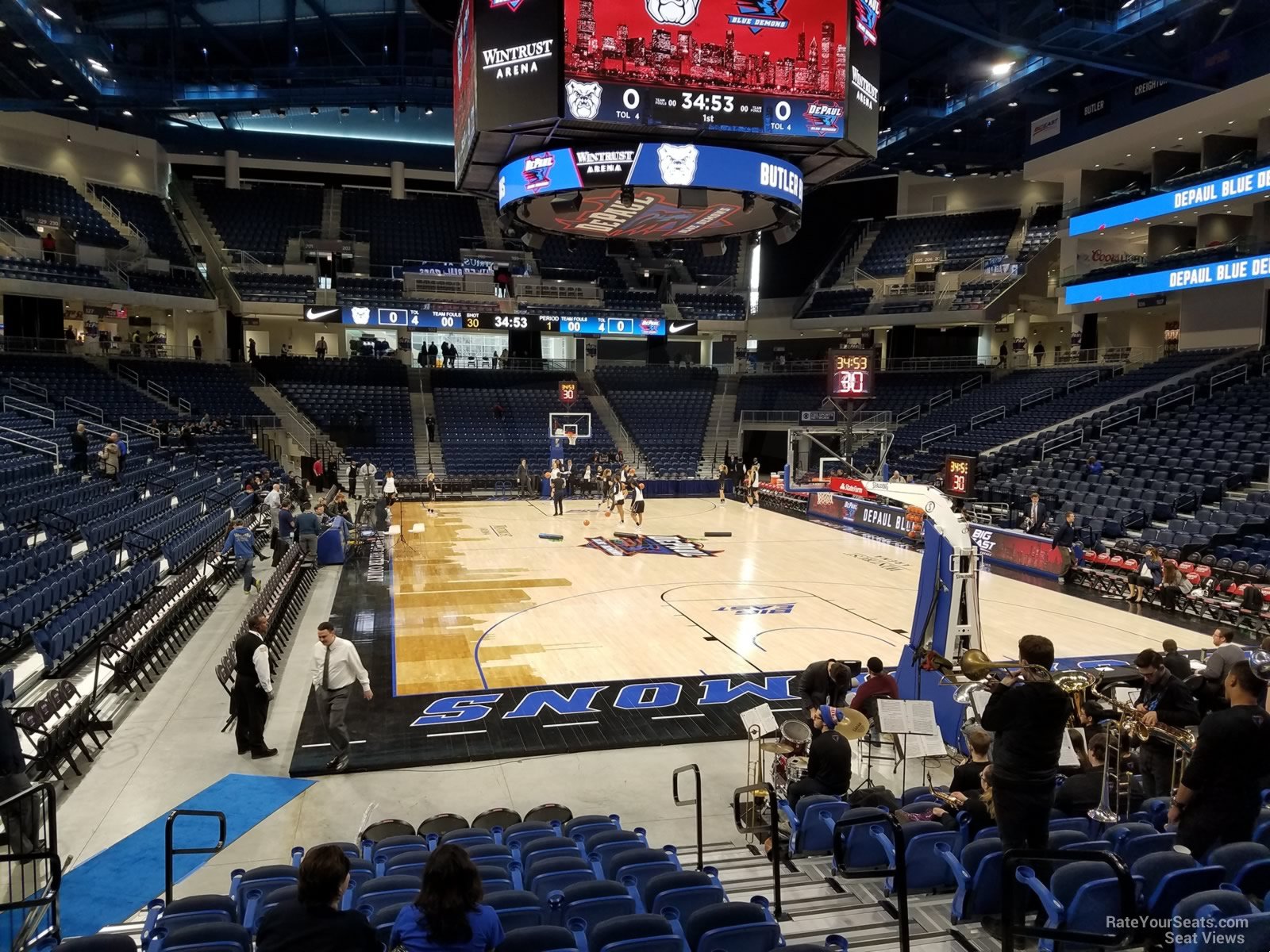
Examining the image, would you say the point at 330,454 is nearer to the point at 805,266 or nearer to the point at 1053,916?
the point at 805,266

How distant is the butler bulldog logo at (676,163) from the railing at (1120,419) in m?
18.6

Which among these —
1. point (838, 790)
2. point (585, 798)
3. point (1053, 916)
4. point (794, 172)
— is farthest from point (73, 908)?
point (794, 172)

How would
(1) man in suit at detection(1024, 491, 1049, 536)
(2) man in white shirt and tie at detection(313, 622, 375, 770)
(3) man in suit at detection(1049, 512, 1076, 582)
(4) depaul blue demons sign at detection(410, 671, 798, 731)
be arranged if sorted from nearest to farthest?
(2) man in white shirt and tie at detection(313, 622, 375, 770) → (4) depaul blue demons sign at detection(410, 671, 798, 731) → (3) man in suit at detection(1049, 512, 1076, 582) → (1) man in suit at detection(1024, 491, 1049, 536)

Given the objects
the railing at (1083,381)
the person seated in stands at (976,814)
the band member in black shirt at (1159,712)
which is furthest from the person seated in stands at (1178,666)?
the railing at (1083,381)

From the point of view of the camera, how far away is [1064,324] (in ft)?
133

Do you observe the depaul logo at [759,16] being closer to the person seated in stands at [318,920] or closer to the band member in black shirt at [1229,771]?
the band member in black shirt at [1229,771]

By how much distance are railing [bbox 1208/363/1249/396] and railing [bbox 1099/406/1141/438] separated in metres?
1.90

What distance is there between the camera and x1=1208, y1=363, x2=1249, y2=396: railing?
25094 mm

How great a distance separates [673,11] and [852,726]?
33.8 ft

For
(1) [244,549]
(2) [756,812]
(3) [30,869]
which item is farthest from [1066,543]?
(3) [30,869]

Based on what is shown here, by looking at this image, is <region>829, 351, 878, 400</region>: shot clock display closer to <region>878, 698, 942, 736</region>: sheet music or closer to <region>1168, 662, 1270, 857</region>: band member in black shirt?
<region>878, 698, 942, 736</region>: sheet music

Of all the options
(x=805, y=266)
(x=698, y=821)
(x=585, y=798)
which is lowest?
(x=585, y=798)

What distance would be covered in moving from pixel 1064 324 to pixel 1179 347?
1126cm

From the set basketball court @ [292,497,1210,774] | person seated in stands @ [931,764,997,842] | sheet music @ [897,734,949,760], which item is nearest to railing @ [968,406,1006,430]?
basketball court @ [292,497,1210,774]
